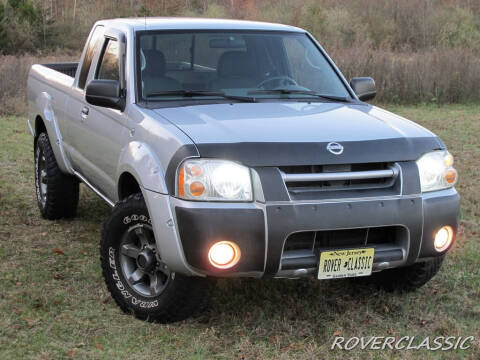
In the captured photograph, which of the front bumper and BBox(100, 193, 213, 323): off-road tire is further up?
the front bumper

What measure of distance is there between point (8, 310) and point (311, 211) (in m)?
2.03

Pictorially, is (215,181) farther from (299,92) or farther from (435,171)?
(299,92)

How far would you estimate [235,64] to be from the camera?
518 centimetres

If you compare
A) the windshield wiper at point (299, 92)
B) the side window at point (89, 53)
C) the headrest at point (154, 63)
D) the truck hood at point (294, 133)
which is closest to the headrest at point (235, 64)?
the windshield wiper at point (299, 92)

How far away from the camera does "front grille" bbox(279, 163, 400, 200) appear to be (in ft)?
12.8

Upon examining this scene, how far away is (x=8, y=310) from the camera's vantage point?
462 cm

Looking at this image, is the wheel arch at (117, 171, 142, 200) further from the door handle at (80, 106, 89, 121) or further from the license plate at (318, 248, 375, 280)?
the license plate at (318, 248, 375, 280)

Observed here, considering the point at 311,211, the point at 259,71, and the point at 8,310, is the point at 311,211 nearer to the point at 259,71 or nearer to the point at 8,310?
the point at 259,71

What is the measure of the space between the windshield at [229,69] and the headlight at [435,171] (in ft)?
3.53

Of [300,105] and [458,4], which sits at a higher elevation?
[300,105]

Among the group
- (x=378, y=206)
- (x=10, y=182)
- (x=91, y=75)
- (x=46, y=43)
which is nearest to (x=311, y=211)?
(x=378, y=206)

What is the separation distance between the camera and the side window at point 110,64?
525 centimetres

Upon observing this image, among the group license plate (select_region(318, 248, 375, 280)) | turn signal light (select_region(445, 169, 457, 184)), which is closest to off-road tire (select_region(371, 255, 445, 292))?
turn signal light (select_region(445, 169, 457, 184))

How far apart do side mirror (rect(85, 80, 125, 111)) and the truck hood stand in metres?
0.37
